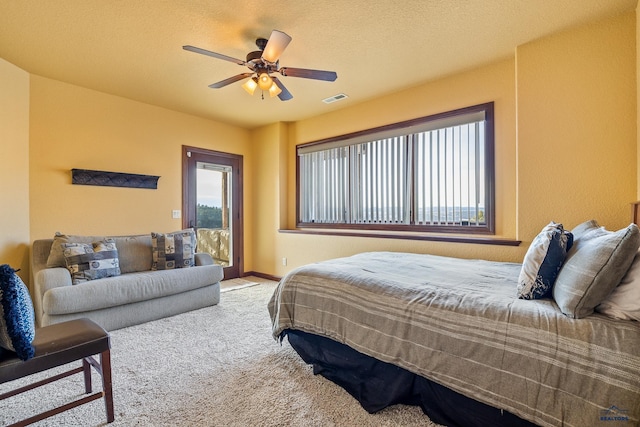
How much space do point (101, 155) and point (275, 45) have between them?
2.92 metres

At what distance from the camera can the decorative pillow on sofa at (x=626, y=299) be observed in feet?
3.95

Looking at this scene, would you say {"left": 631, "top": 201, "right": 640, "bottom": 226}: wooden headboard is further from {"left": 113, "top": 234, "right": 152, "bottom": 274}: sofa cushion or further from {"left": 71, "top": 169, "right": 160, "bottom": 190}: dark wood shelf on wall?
{"left": 71, "top": 169, "right": 160, "bottom": 190}: dark wood shelf on wall

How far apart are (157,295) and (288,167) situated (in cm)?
285

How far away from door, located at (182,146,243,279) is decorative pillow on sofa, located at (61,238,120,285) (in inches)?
57.7

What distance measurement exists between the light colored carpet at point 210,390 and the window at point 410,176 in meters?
2.19

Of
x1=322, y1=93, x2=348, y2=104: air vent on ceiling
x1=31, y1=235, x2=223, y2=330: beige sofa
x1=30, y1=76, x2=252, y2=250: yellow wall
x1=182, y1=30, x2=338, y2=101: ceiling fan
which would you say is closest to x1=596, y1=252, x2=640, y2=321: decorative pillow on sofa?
x1=182, y1=30, x2=338, y2=101: ceiling fan

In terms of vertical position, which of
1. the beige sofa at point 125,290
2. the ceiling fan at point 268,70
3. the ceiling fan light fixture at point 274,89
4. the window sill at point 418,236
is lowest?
the beige sofa at point 125,290

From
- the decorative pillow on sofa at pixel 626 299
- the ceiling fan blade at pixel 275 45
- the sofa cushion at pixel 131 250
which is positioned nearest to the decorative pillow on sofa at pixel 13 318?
the ceiling fan blade at pixel 275 45

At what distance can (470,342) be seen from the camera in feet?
4.62

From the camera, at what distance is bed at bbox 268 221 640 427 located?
116 centimetres

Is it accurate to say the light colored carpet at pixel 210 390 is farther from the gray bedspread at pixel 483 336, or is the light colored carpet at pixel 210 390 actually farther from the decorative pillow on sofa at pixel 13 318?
the decorative pillow on sofa at pixel 13 318

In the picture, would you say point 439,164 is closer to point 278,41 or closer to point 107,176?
point 278,41

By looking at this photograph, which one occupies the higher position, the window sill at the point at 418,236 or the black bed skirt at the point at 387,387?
the window sill at the point at 418,236

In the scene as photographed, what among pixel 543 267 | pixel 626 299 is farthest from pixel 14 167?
pixel 626 299
